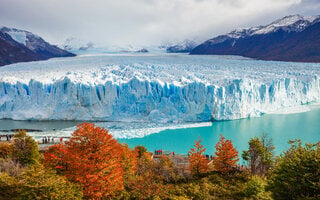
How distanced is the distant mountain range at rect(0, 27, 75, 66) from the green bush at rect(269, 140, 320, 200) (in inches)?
1972

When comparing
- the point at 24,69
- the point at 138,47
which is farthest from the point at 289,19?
the point at 24,69

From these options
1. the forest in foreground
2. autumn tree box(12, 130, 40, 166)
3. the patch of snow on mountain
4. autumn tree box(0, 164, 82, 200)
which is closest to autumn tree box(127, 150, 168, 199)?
the forest in foreground

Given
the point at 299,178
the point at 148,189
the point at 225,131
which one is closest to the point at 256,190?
the point at 299,178

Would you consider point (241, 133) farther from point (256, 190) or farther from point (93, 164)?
point (93, 164)

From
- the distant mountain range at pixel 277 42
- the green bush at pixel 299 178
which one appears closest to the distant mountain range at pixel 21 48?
the distant mountain range at pixel 277 42

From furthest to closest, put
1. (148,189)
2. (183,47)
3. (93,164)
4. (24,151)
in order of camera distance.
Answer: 1. (183,47)
2. (24,151)
3. (148,189)
4. (93,164)

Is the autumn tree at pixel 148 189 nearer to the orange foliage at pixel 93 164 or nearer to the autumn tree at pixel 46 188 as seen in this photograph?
the orange foliage at pixel 93 164

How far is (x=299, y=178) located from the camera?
5121 mm

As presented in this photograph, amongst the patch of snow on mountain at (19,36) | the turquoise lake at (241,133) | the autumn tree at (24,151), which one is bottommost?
the turquoise lake at (241,133)

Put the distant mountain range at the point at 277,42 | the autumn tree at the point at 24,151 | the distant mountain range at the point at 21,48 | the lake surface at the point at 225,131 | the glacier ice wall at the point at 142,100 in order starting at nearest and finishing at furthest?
the autumn tree at the point at 24,151 → the lake surface at the point at 225,131 → the glacier ice wall at the point at 142,100 → the distant mountain range at the point at 21,48 → the distant mountain range at the point at 277,42

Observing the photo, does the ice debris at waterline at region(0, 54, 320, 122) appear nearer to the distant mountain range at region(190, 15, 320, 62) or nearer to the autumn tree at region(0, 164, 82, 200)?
the autumn tree at region(0, 164, 82, 200)

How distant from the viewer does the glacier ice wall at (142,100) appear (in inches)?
921

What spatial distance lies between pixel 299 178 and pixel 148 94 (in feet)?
64.3

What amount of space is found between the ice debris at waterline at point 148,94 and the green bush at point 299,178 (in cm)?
1780
